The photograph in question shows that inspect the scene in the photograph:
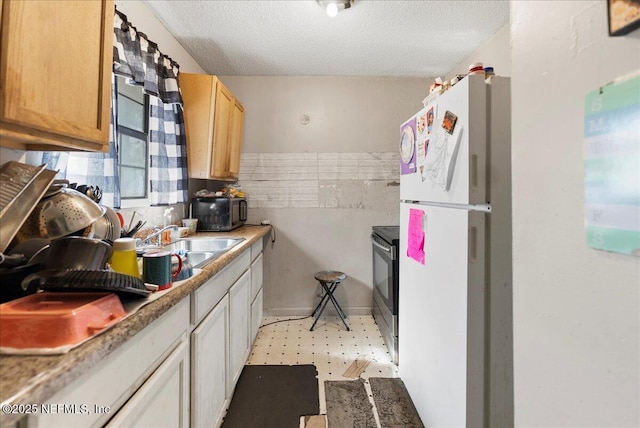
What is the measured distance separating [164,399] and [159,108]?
1872 mm

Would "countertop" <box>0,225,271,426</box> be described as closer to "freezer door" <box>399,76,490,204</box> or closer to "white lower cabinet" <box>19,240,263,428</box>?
"white lower cabinet" <box>19,240,263,428</box>

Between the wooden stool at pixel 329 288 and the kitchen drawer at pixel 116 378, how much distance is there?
1824mm

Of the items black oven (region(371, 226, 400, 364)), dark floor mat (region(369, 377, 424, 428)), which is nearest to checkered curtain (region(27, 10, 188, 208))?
black oven (region(371, 226, 400, 364))

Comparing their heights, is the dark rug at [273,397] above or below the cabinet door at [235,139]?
below

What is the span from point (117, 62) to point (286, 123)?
1.72 m

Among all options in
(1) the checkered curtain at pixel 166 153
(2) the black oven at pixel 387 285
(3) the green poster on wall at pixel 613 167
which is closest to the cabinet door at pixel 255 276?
(1) the checkered curtain at pixel 166 153

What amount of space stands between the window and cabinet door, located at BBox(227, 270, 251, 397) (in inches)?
35.0

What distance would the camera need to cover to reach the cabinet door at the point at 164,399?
0.78 metres

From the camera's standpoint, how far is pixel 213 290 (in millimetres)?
1396

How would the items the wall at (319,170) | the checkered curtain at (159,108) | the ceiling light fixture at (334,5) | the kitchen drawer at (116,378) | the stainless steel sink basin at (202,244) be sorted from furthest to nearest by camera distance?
the wall at (319,170)
the stainless steel sink basin at (202,244)
the ceiling light fixture at (334,5)
the checkered curtain at (159,108)
the kitchen drawer at (116,378)

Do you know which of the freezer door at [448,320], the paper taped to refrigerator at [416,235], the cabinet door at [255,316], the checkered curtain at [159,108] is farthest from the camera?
the cabinet door at [255,316]

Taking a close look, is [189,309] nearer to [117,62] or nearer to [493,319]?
[493,319]

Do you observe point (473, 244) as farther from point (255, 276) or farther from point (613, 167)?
point (255, 276)

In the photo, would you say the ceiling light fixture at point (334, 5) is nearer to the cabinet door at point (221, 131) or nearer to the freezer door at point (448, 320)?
the cabinet door at point (221, 131)
